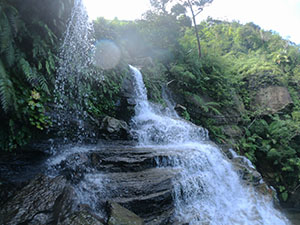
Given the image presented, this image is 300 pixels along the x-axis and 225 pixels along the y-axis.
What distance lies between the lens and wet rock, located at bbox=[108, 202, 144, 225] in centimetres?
284

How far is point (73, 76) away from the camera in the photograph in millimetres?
5309

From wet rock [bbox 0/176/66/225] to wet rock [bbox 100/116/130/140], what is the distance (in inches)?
97.2

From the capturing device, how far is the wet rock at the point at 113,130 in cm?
565

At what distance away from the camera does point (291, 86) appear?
1427 cm

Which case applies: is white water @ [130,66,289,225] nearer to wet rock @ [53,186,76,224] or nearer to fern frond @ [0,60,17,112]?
wet rock @ [53,186,76,224]

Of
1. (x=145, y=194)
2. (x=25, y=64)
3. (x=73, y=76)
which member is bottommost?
(x=145, y=194)

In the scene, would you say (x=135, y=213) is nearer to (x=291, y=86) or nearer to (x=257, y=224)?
(x=257, y=224)

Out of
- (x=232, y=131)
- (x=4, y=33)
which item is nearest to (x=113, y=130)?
(x=4, y=33)

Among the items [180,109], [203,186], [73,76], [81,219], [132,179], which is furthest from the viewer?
[180,109]

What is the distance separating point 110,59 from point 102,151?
4708 millimetres

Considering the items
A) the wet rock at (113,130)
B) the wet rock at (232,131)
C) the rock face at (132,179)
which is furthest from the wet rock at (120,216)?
the wet rock at (232,131)

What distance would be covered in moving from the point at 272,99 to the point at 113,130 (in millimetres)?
11825

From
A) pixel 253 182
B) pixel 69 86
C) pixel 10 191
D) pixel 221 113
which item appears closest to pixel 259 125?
pixel 221 113

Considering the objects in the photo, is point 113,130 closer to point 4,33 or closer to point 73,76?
point 73,76
